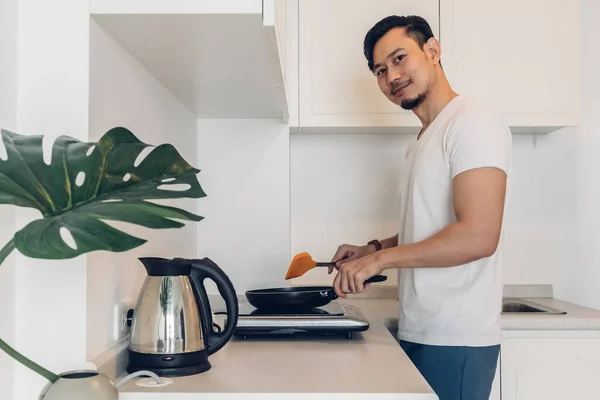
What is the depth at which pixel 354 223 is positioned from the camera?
94.8 inches

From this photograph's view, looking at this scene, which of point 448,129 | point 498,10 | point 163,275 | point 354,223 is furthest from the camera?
point 354,223

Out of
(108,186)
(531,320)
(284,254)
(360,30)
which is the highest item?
(360,30)

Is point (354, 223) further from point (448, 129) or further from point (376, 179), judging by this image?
point (448, 129)

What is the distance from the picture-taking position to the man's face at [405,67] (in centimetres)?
167

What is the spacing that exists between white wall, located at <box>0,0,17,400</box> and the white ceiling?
0.46 feet

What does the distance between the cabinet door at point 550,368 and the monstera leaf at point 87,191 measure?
4.71ft

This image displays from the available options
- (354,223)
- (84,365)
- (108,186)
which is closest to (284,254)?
(354,223)

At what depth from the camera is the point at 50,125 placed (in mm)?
1037

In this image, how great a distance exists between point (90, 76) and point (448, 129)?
2.79ft

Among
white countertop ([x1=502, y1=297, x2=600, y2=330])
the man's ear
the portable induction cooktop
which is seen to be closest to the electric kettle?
the portable induction cooktop

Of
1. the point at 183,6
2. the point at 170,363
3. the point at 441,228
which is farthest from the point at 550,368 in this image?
the point at 183,6

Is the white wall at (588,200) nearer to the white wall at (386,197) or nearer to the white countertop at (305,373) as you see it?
the white wall at (386,197)

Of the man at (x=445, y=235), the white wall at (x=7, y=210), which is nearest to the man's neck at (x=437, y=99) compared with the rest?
the man at (x=445, y=235)

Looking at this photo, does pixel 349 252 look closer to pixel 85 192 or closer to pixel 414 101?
pixel 414 101
